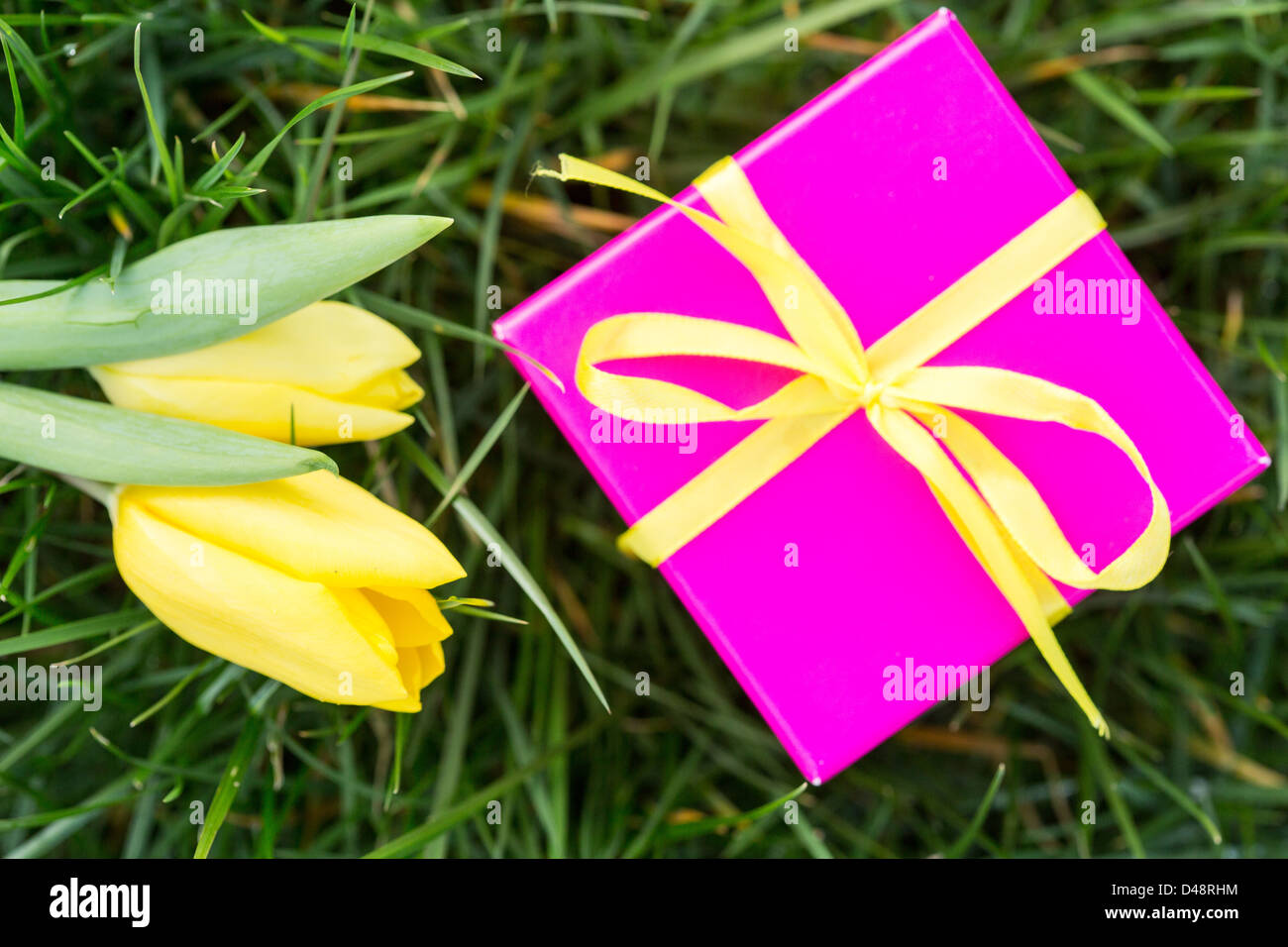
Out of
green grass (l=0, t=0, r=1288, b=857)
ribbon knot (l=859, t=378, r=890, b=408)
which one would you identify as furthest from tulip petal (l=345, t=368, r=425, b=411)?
ribbon knot (l=859, t=378, r=890, b=408)

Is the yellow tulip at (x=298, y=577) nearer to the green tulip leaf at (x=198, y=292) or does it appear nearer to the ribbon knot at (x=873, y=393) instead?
the green tulip leaf at (x=198, y=292)

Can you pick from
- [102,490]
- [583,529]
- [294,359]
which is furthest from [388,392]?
[583,529]

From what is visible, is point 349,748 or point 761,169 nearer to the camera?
point 761,169

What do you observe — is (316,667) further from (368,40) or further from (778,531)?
(368,40)

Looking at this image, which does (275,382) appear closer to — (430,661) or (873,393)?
(430,661)

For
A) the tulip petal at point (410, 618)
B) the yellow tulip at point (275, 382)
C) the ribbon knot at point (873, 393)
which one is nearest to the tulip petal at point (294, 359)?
the yellow tulip at point (275, 382)

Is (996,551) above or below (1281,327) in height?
below
